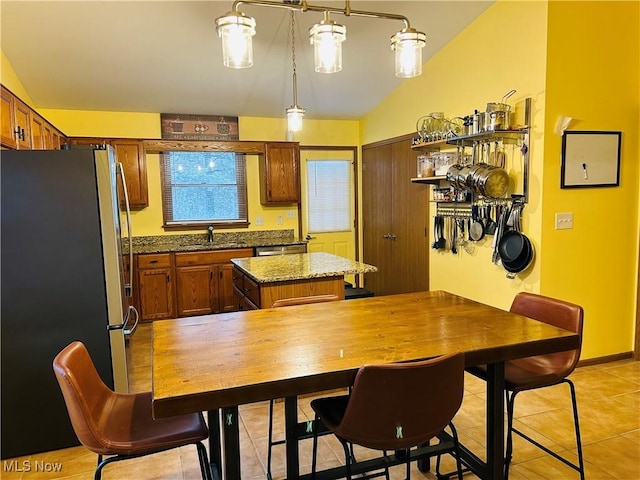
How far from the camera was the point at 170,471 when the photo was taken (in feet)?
7.61

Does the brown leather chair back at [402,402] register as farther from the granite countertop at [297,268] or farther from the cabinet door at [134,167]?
the cabinet door at [134,167]

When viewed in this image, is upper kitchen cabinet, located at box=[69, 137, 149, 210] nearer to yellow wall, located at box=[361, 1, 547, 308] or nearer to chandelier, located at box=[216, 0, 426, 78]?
yellow wall, located at box=[361, 1, 547, 308]

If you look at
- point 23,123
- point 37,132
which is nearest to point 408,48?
point 23,123

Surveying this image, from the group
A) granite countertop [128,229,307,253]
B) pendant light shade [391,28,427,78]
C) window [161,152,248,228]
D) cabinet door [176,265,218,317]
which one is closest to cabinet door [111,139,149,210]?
window [161,152,248,228]

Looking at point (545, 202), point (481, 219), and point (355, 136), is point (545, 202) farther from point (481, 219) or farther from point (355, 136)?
point (355, 136)

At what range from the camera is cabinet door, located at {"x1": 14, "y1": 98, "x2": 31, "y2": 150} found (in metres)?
3.17

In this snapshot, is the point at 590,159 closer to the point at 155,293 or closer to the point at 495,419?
the point at 495,419

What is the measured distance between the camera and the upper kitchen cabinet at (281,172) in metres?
5.43

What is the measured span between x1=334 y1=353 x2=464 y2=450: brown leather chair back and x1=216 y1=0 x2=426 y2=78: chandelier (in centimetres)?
136

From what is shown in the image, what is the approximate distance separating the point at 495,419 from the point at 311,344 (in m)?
0.85

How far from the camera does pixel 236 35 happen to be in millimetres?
1855

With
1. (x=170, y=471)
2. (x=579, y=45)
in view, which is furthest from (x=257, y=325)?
(x=579, y=45)

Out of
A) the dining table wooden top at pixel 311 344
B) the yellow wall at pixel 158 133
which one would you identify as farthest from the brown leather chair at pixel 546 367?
the yellow wall at pixel 158 133

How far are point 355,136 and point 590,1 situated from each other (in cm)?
324
